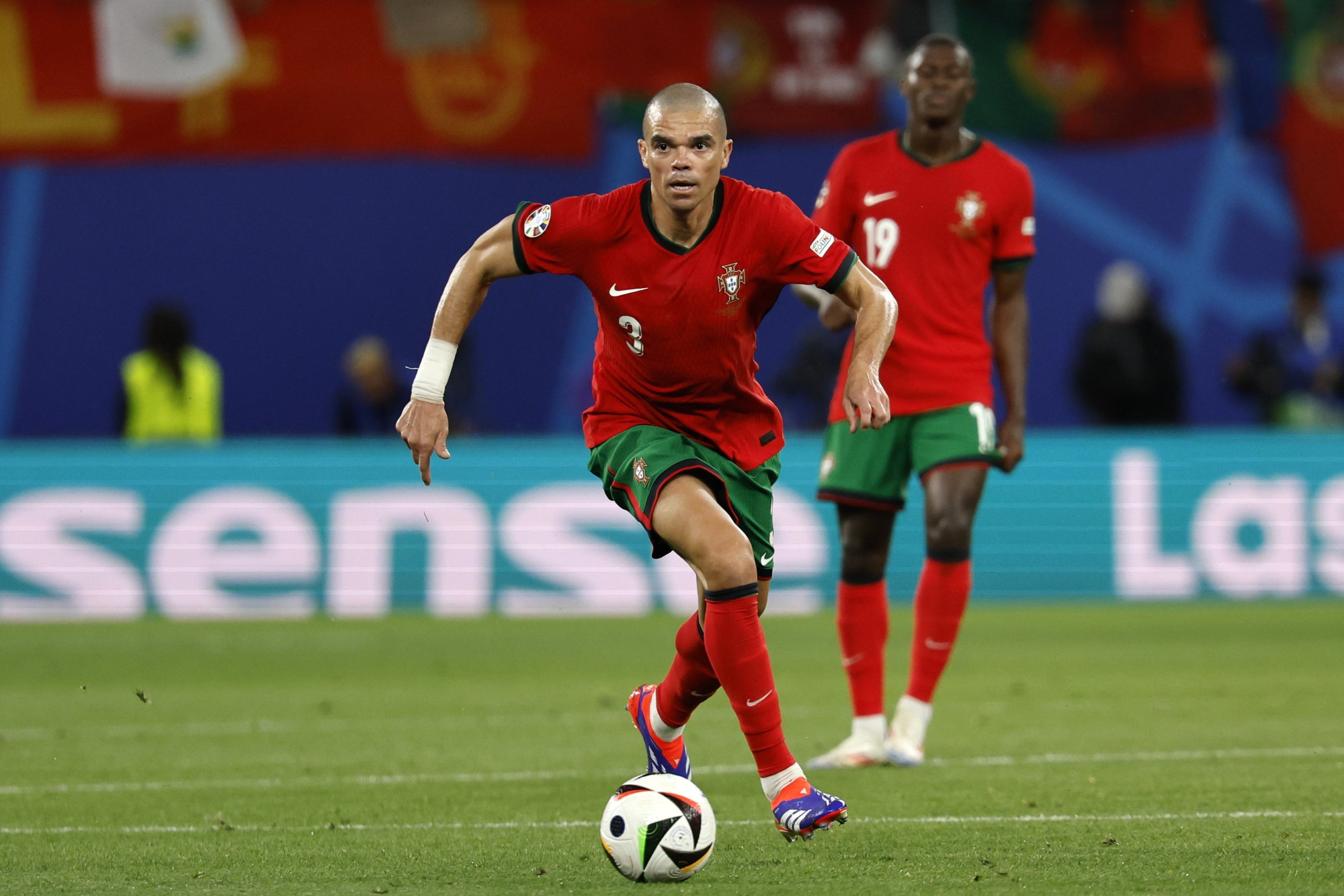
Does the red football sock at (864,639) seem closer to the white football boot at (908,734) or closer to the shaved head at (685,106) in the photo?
the white football boot at (908,734)

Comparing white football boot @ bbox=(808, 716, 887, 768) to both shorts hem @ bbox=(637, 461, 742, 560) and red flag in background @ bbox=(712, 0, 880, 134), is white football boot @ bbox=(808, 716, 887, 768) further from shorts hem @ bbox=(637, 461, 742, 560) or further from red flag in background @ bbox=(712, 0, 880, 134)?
red flag in background @ bbox=(712, 0, 880, 134)

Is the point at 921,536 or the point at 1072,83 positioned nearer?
the point at 921,536

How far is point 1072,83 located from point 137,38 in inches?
311

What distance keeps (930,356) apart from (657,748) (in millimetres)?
1932

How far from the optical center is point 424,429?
5.01 metres

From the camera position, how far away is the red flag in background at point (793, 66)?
1662 cm

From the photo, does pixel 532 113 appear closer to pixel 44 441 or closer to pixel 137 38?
pixel 137 38

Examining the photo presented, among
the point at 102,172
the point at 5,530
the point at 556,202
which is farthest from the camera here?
the point at 102,172

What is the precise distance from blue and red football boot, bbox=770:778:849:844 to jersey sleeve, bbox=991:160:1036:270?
271cm

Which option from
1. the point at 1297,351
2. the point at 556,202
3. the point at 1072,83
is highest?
the point at 1072,83

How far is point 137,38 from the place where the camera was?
1602 centimetres

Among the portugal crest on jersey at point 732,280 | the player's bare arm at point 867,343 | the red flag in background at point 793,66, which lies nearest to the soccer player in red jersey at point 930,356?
the player's bare arm at point 867,343

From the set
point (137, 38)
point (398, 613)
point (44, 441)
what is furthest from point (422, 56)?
point (398, 613)

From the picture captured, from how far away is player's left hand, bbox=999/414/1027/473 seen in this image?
6.98 m
